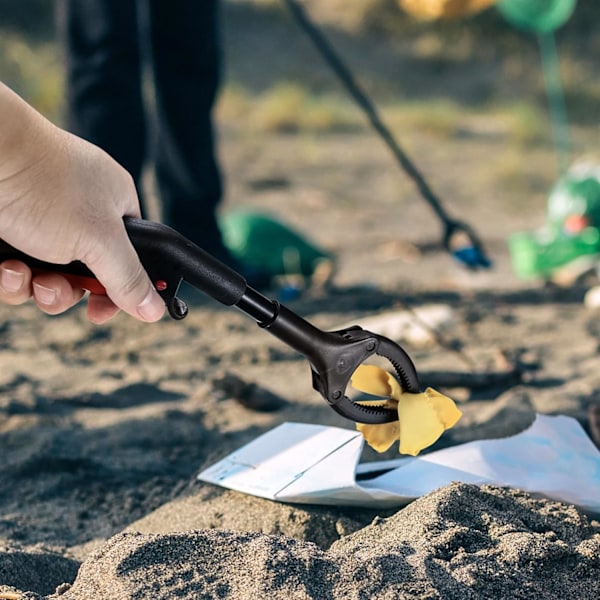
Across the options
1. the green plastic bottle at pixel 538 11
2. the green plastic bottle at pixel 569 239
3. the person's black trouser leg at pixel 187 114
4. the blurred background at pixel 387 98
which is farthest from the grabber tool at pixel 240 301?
the green plastic bottle at pixel 538 11

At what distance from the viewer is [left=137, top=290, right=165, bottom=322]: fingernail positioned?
1.50 meters

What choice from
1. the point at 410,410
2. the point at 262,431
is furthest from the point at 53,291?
the point at 262,431

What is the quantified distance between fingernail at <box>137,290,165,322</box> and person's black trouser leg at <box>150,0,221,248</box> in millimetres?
2430

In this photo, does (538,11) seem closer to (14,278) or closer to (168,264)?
(168,264)

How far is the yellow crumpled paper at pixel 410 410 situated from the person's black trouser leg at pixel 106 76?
205cm

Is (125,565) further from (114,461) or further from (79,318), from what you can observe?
(79,318)


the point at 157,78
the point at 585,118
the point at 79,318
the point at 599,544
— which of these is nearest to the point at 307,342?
the point at 599,544

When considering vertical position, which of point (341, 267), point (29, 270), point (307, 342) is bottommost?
point (341, 267)

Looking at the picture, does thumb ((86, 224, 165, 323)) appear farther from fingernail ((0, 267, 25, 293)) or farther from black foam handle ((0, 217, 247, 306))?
fingernail ((0, 267, 25, 293))

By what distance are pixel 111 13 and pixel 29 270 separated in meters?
2.25

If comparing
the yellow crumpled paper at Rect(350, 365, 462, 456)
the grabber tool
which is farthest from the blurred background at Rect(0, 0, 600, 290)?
the grabber tool

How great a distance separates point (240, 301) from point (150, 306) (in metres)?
0.15

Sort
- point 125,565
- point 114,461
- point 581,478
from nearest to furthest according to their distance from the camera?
point 125,565 → point 581,478 → point 114,461

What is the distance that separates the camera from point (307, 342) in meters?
1.61
